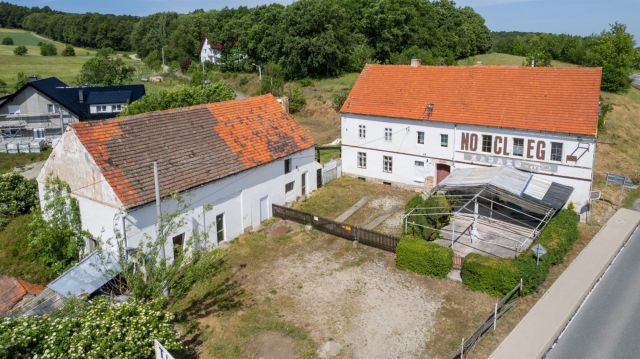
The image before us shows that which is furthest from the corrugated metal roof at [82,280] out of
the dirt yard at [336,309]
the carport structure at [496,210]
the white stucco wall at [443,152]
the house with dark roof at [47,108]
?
the house with dark roof at [47,108]

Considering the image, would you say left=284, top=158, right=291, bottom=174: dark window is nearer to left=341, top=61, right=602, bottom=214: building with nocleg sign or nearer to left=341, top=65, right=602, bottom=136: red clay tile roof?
left=341, top=61, right=602, bottom=214: building with nocleg sign

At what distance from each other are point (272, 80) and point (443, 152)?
42.7 meters

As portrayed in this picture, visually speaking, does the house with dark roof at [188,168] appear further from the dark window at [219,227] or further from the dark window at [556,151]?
the dark window at [556,151]

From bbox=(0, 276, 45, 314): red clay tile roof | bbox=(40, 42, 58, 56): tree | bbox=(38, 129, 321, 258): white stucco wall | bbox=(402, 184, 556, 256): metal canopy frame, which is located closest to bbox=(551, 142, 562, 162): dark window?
bbox=(402, 184, 556, 256): metal canopy frame

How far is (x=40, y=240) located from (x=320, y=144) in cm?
3160

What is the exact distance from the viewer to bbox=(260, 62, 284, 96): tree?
70.4 meters

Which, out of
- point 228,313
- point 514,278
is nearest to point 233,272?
point 228,313

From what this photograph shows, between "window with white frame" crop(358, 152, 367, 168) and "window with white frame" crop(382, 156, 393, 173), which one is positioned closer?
"window with white frame" crop(382, 156, 393, 173)

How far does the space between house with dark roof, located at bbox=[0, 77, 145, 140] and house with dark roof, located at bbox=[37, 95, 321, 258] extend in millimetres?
30287

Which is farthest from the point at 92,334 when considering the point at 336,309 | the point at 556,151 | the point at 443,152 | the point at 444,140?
the point at 556,151

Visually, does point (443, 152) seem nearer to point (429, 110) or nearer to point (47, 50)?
point (429, 110)

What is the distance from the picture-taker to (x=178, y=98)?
46781 millimetres

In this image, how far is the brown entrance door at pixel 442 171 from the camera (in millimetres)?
34781

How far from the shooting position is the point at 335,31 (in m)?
74.8
